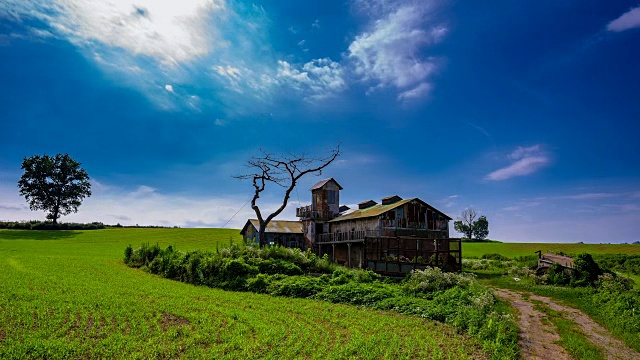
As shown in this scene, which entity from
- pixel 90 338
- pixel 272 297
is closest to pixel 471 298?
pixel 272 297

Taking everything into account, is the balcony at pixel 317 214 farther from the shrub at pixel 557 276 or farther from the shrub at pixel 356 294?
the shrub at pixel 356 294

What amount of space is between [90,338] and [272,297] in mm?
9910

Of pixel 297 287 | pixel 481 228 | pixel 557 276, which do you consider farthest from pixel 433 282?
pixel 481 228

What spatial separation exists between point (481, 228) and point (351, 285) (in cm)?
11126

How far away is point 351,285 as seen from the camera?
22.1m

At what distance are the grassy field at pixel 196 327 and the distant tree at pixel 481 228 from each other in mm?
112612

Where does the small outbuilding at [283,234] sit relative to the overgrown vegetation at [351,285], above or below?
above

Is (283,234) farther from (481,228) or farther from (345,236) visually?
(481,228)

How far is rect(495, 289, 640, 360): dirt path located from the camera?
1291 cm

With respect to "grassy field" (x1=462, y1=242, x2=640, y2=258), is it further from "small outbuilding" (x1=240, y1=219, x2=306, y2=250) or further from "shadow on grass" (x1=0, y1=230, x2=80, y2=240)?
"shadow on grass" (x1=0, y1=230, x2=80, y2=240)

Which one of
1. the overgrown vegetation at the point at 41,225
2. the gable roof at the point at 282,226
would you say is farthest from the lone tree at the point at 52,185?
the gable roof at the point at 282,226

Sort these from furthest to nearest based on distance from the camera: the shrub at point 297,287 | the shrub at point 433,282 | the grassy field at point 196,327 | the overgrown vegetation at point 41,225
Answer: the overgrown vegetation at point 41,225, the shrub at point 433,282, the shrub at point 297,287, the grassy field at point 196,327

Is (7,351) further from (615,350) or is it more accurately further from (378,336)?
(615,350)

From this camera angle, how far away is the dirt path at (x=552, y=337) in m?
12.9
